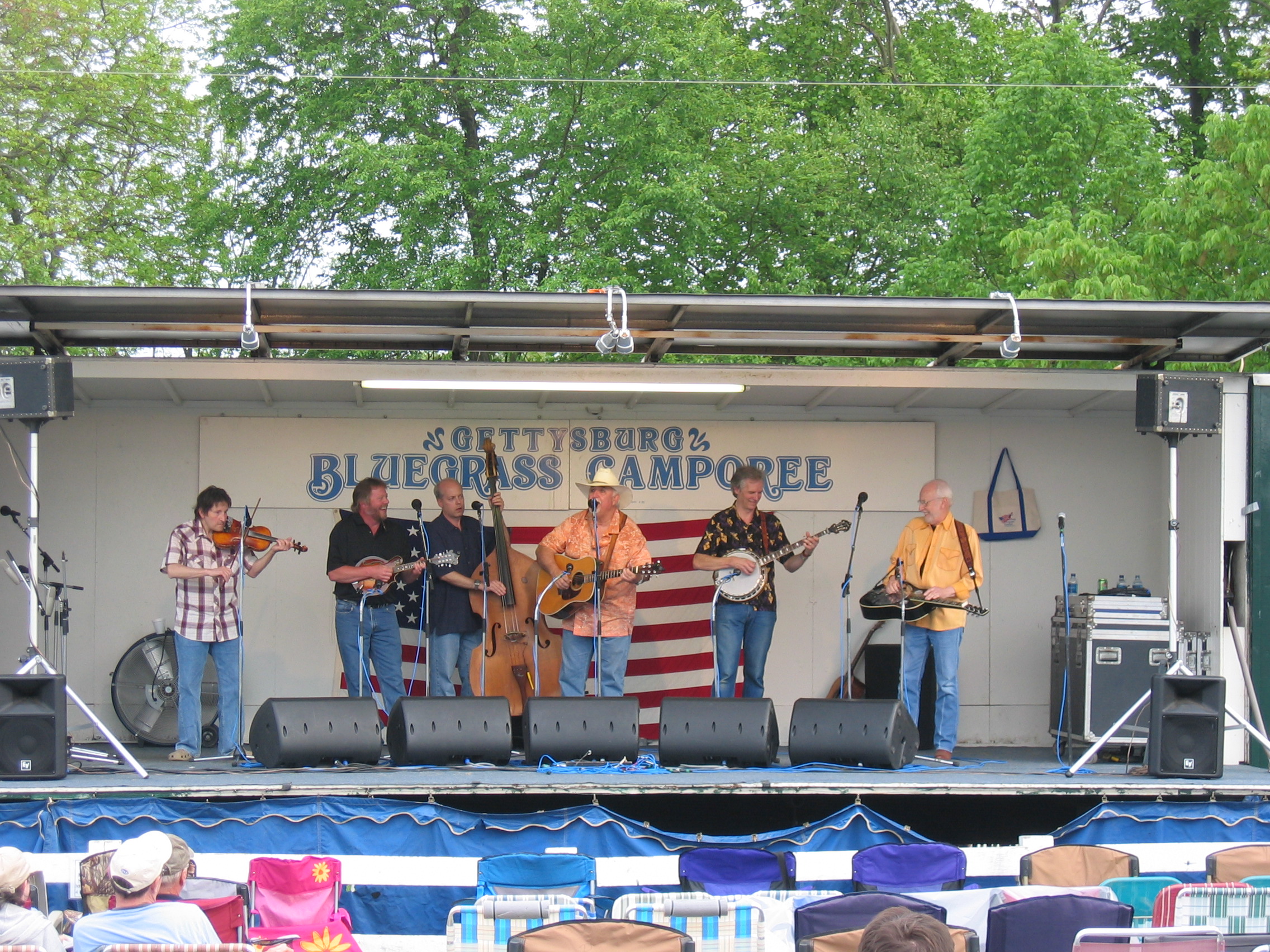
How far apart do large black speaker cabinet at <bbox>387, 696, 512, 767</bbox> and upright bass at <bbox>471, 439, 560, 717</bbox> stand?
1215 millimetres

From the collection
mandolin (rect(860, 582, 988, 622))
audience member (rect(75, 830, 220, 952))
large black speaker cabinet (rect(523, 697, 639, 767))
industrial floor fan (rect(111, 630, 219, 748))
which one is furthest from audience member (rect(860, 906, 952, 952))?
industrial floor fan (rect(111, 630, 219, 748))

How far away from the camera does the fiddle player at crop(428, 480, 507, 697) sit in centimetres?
786

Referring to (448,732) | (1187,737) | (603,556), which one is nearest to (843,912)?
(448,732)

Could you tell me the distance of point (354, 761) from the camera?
6621 millimetres

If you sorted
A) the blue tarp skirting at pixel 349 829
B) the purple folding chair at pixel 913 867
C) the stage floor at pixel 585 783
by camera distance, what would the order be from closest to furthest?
the purple folding chair at pixel 913 867
the blue tarp skirting at pixel 349 829
the stage floor at pixel 585 783

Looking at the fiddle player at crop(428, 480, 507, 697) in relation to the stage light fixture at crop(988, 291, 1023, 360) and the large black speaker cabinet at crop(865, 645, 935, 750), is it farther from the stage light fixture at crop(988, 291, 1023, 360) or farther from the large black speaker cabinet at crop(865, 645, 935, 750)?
the stage light fixture at crop(988, 291, 1023, 360)

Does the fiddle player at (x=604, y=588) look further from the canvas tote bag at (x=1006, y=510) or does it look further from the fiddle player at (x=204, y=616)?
the canvas tote bag at (x=1006, y=510)

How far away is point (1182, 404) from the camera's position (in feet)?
22.6

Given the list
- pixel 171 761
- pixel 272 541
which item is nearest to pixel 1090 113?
pixel 272 541

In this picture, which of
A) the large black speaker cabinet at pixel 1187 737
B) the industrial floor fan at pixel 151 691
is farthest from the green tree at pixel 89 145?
the large black speaker cabinet at pixel 1187 737

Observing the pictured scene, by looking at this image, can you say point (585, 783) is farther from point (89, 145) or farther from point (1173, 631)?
point (89, 145)

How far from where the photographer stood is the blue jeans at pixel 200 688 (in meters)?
7.14

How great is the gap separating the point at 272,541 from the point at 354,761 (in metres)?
1.50

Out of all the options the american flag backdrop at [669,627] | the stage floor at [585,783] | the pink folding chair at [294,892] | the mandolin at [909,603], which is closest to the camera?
the pink folding chair at [294,892]
